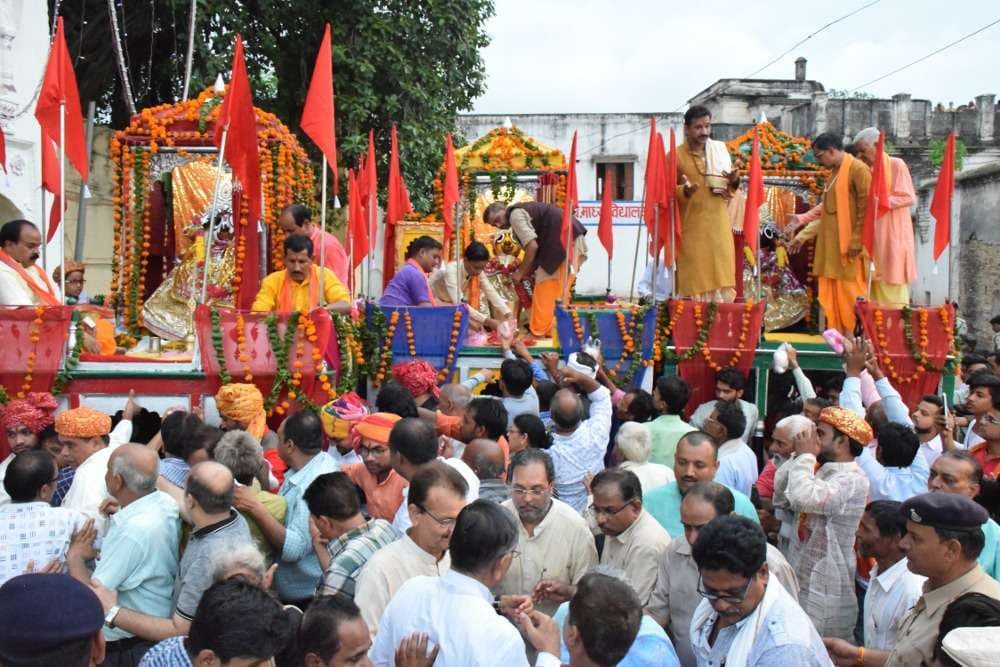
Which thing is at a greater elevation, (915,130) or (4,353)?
(915,130)

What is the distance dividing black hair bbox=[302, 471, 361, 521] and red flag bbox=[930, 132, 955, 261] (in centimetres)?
685

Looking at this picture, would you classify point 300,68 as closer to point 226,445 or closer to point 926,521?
point 226,445

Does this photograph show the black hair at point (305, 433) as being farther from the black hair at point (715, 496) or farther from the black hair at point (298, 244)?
the black hair at point (298, 244)

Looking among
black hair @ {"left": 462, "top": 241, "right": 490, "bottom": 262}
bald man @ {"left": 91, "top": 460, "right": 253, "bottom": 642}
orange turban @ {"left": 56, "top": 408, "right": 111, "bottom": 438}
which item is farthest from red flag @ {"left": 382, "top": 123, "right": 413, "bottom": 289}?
bald man @ {"left": 91, "top": 460, "right": 253, "bottom": 642}

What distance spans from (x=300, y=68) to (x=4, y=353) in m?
10.6

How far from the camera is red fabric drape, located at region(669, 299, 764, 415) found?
27.7 feet

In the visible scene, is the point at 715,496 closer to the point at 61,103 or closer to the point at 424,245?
the point at 424,245

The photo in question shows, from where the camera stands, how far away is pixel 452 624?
282 centimetres

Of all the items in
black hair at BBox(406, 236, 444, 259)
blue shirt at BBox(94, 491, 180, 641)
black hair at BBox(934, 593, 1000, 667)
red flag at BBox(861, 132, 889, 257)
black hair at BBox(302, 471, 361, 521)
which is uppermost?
red flag at BBox(861, 132, 889, 257)

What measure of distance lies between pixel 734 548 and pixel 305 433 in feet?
7.70

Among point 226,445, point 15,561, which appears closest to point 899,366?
point 226,445

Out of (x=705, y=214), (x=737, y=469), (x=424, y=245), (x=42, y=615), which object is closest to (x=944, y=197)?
(x=705, y=214)

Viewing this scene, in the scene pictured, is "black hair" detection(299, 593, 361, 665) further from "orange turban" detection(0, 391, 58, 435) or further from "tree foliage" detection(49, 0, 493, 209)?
"tree foliage" detection(49, 0, 493, 209)

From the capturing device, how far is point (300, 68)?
1688cm
